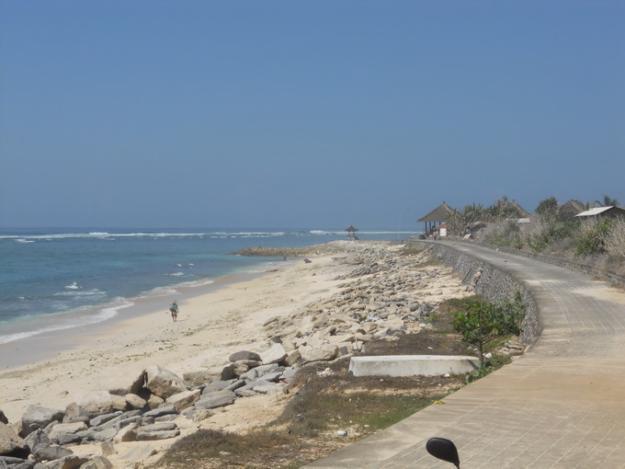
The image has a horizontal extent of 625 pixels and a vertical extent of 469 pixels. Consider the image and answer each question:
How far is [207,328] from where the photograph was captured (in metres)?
22.1

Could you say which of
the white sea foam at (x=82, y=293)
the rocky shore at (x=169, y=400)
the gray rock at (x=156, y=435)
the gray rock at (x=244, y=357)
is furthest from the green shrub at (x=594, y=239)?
the white sea foam at (x=82, y=293)

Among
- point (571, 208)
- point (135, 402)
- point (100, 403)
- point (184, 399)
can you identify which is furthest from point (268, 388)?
point (571, 208)

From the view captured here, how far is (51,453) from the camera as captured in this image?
855cm

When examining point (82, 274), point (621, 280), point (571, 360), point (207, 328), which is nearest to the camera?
point (571, 360)

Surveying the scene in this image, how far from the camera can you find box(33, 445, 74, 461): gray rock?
27.9 ft

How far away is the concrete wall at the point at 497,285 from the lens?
488 inches

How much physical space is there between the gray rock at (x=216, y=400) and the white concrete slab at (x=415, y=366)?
5.74 feet

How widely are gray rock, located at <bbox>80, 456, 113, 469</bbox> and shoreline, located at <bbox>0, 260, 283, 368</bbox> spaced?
422 inches

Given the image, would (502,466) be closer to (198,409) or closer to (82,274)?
(198,409)

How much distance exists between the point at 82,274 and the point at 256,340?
32.0 m

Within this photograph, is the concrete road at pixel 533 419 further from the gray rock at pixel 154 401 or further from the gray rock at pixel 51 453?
the gray rock at pixel 154 401

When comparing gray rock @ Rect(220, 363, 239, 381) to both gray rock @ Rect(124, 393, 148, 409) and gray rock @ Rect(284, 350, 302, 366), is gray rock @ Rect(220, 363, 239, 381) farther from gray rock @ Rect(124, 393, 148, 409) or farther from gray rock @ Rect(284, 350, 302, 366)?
gray rock @ Rect(124, 393, 148, 409)

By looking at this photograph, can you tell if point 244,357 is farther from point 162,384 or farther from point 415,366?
point 415,366

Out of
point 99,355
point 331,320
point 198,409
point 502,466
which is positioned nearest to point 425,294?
point 331,320
